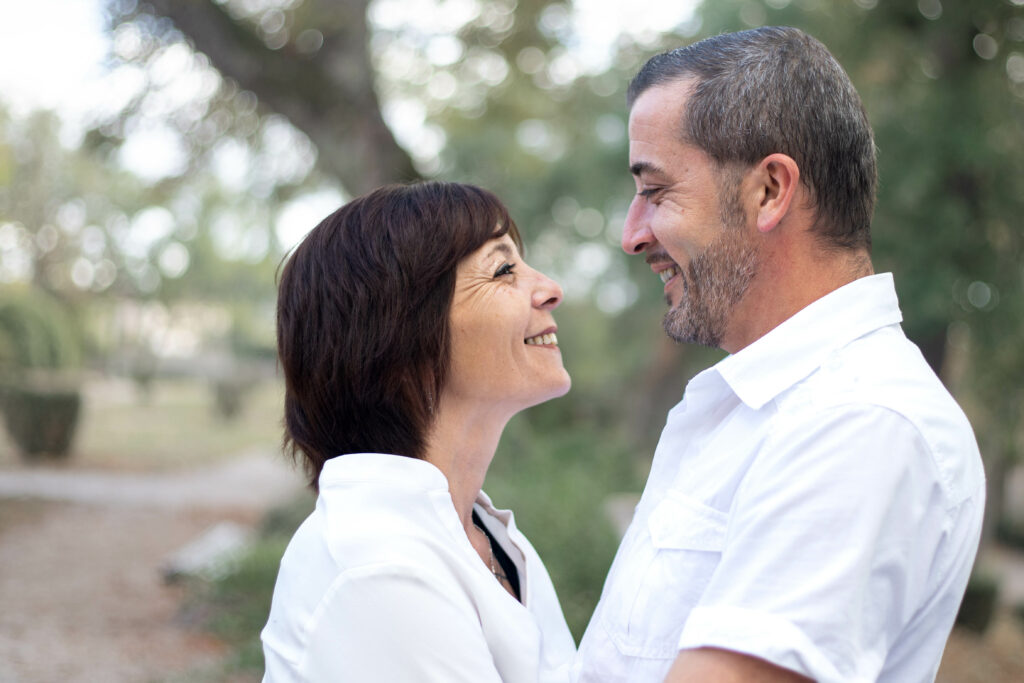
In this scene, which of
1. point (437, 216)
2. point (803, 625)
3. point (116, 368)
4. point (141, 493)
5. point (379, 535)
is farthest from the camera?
point (116, 368)

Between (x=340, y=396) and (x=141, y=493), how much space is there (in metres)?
12.4

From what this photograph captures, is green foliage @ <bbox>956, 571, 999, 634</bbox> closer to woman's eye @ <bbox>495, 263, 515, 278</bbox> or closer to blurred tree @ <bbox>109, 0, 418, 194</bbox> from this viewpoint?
blurred tree @ <bbox>109, 0, 418, 194</bbox>

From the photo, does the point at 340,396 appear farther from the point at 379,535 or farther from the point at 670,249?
the point at 670,249

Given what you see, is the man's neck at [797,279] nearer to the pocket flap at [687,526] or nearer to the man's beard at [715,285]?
the man's beard at [715,285]

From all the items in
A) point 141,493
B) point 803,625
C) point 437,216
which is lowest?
point 141,493

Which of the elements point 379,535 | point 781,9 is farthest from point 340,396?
point 781,9

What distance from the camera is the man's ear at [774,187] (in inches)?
63.2

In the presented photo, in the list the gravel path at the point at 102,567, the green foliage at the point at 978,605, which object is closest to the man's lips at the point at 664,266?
the gravel path at the point at 102,567

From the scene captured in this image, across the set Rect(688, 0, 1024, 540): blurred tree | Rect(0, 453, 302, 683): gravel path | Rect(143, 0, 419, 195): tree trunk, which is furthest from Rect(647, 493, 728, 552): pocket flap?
Rect(688, 0, 1024, 540): blurred tree

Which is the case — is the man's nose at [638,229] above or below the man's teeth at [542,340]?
above

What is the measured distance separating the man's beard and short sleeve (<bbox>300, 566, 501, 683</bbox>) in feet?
2.34

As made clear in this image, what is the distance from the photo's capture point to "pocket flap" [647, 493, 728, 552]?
4.89 feet

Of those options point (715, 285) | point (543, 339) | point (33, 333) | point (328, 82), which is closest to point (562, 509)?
point (328, 82)

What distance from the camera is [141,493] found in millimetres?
13070
